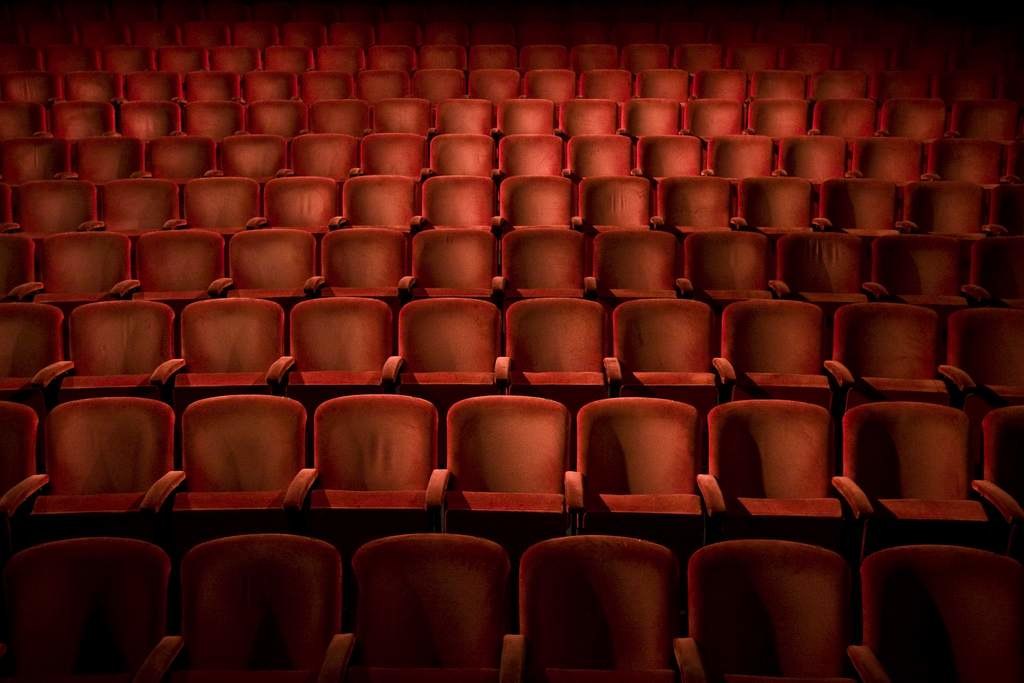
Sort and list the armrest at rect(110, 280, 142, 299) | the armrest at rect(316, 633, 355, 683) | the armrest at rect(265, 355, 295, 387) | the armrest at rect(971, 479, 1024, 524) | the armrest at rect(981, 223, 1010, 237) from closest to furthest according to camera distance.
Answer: the armrest at rect(316, 633, 355, 683), the armrest at rect(971, 479, 1024, 524), the armrest at rect(265, 355, 295, 387), the armrest at rect(110, 280, 142, 299), the armrest at rect(981, 223, 1010, 237)

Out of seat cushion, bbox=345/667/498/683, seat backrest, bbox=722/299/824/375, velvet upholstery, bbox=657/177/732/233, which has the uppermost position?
velvet upholstery, bbox=657/177/732/233

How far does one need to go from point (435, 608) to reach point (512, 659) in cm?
5

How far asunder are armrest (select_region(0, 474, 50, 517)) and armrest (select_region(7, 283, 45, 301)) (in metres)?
0.31

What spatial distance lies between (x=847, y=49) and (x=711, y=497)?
123cm

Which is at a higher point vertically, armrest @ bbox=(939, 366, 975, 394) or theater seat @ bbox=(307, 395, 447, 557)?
armrest @ bbox=(939, 366, 975, 394)

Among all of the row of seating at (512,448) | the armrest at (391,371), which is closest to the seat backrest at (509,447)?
the row of seating at (512,448)

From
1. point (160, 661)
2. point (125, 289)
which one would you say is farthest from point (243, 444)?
point (125, 289)

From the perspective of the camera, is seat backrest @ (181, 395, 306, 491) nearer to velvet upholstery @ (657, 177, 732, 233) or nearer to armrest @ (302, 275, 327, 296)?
armrest @ (302, 275, 327, 296)

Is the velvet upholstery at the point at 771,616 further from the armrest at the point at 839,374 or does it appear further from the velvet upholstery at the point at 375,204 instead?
the velvet upholstery at the point at 375,204

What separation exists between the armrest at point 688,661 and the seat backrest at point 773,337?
1.16 ft

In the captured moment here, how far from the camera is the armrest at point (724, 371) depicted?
72cm

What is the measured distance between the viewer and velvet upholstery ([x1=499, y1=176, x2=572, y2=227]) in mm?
1048

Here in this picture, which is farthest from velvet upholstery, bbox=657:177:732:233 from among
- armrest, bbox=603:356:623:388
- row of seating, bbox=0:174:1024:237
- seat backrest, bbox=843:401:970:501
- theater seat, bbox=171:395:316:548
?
theater seat, bbox=171:395:316:548

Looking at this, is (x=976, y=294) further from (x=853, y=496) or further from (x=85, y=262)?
(x=85, y=262)
